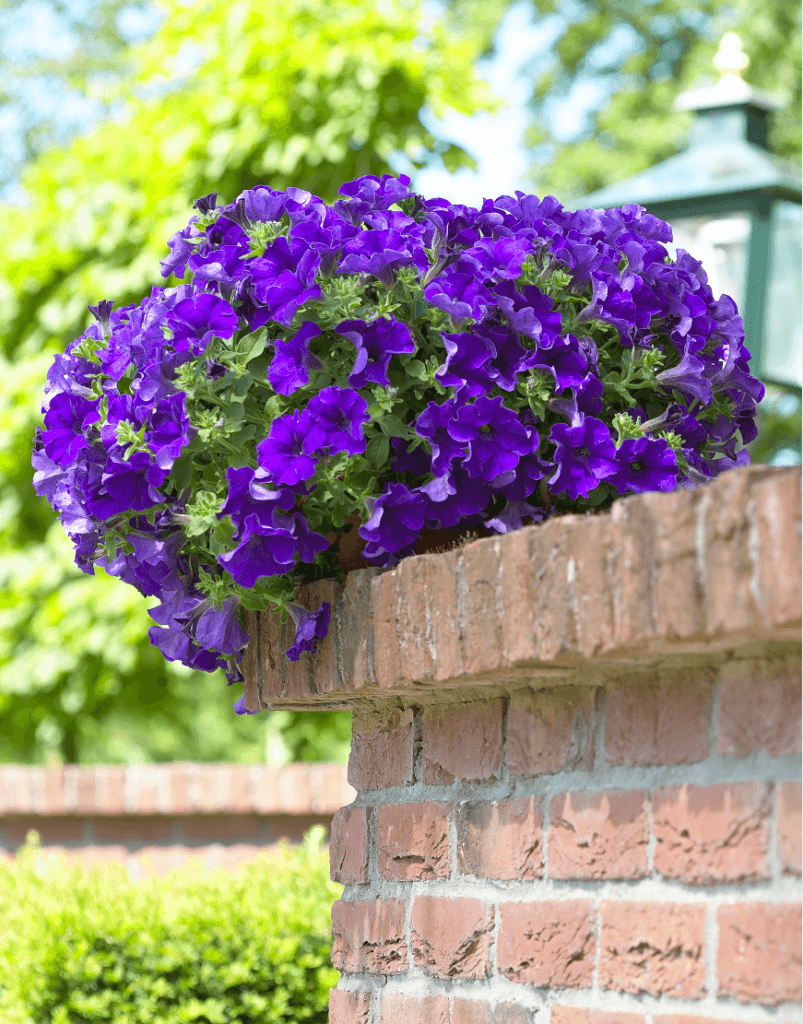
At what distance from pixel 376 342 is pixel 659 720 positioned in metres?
0.57

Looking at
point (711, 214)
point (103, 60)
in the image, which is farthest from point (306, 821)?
point (103, 60)

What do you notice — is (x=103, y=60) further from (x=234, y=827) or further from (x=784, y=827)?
(x=784, y=827)

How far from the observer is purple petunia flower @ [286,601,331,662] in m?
1.53

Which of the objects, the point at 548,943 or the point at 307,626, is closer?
the point at 548,943

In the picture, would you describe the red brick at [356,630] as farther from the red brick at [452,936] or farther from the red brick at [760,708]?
the red brick at [760,708]

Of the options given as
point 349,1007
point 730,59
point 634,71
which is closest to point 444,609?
point 349,1007

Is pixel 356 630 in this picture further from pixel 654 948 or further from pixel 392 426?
pixel 654 948

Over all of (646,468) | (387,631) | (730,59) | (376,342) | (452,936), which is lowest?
(452,936)

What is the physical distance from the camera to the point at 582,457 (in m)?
1.49

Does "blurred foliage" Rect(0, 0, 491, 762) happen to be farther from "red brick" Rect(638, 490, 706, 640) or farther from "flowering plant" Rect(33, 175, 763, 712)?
"red brick" Rect(638, 490, 706, 640)

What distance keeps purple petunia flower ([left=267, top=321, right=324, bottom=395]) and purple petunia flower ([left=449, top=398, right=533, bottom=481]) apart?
0.64 ft

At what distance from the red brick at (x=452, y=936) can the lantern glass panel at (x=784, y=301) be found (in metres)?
2.54

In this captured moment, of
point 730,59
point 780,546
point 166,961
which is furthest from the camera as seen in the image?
point 730,59

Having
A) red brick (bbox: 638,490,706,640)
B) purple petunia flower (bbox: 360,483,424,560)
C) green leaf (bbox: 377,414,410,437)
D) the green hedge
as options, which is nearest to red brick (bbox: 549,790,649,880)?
red brick (bbox: 638,490,706,640)
